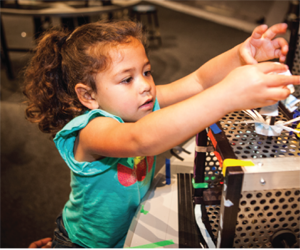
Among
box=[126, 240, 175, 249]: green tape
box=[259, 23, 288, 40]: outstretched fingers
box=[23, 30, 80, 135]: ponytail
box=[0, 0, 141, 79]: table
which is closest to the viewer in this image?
box=[259, 23, 288, 40]: outstretched fingers

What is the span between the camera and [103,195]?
880 millimetres

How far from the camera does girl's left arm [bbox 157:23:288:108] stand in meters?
0.62

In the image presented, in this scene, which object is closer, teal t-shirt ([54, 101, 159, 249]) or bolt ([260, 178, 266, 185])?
bolt ([260, 178, 266, 185])

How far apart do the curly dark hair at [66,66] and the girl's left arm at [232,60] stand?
0.67 ft

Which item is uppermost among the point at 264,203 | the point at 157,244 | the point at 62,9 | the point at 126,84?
the point at 62,9

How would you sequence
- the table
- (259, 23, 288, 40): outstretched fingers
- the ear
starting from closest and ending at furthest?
(259, 23, 288, 40): outstretched fingers < the ear < the table

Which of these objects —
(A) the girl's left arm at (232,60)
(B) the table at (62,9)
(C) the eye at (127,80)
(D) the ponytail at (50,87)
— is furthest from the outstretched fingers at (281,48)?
(B) the table at (62,9)

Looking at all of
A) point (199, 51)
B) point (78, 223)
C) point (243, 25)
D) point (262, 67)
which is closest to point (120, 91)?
point (262, 67)

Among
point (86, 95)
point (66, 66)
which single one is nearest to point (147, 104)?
point (86, 95)

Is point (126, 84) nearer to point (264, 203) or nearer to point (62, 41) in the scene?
point (62, 41)

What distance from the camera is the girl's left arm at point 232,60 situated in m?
0.62

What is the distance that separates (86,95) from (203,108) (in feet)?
1.47

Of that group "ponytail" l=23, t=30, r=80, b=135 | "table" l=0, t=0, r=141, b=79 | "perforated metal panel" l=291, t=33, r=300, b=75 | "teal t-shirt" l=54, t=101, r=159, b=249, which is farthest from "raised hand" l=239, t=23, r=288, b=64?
"table" l=0, t=0, r=141, b=79

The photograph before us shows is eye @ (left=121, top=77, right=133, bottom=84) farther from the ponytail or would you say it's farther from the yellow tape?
the yellow tape
